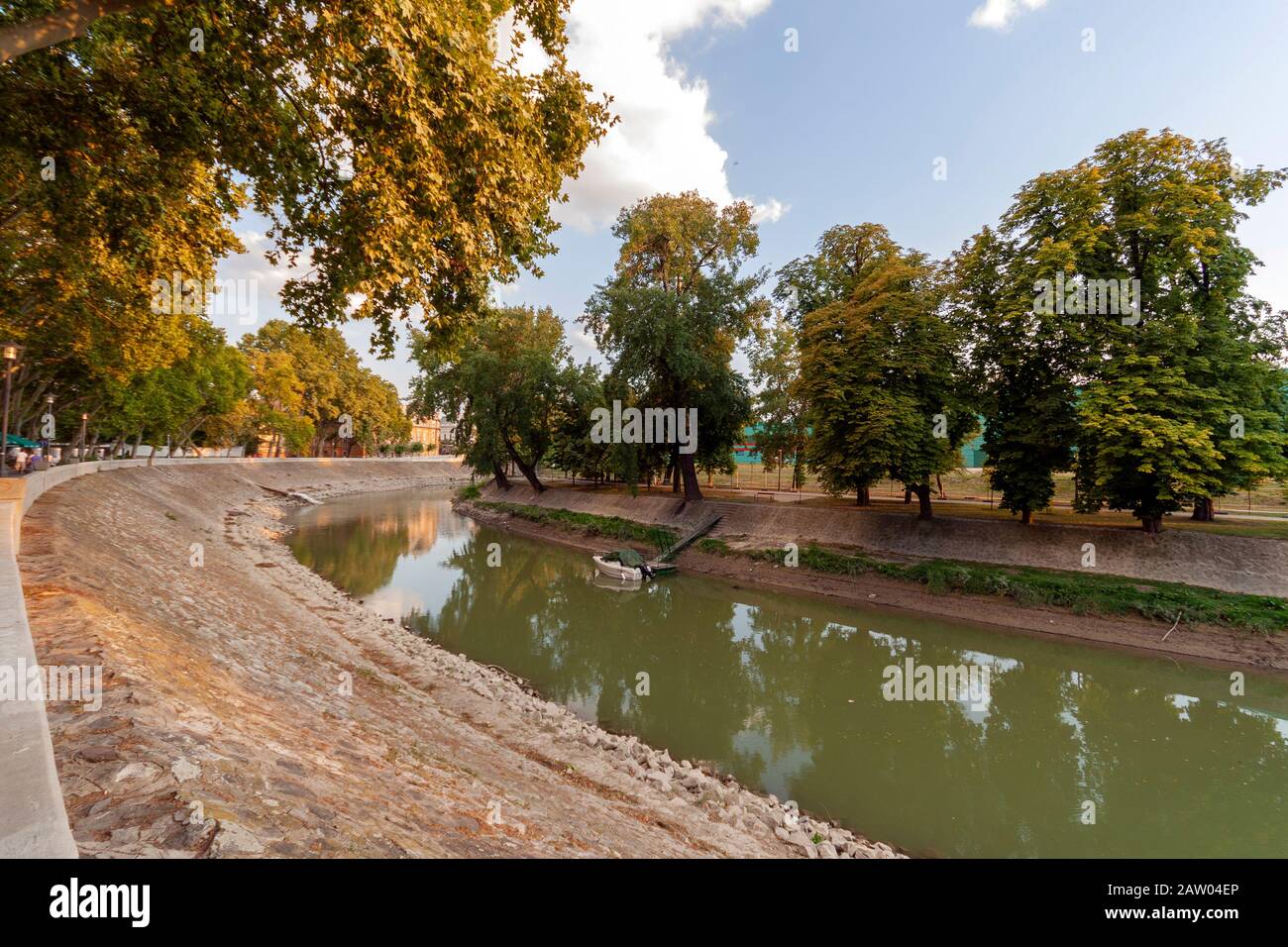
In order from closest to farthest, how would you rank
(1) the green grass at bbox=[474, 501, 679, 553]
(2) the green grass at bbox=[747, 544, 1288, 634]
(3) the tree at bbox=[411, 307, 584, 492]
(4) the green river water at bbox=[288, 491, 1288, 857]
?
(4) the green river water at bbox=[288, 491, 1288, 857] → (2) the green grass at bbox=[747, 544, 1288, 634] → (1) the green grass at bbox=[474, 501, 679, 553] → (3) the tree at bbox=[411, 307, 584, 492]

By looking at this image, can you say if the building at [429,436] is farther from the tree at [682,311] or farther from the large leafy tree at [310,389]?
the tree at [682,311]

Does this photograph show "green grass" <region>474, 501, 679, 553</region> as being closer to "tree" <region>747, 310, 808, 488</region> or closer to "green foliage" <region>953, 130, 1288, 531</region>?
"tree" <region>747, 310, 808, 488</region>

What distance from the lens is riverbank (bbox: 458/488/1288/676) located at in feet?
44.2

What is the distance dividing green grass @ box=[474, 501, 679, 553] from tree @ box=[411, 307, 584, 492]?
5112 millimetres

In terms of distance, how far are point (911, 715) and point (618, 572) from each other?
13.5 meters

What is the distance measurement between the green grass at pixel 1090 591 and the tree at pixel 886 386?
3.55 m

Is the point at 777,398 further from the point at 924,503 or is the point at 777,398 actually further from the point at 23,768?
the point at 23,768

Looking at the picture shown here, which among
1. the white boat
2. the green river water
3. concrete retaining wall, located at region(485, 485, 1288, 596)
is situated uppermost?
concrete retaining wall, located at region(485, 485, 1288, 596)

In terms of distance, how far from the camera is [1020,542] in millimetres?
18938

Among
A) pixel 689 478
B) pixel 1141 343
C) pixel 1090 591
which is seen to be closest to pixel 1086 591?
pixel 1090 591

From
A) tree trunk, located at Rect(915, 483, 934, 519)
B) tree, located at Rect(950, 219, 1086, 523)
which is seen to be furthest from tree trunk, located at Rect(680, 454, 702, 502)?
tree, located at Rect(950, 219, 1086, 523)

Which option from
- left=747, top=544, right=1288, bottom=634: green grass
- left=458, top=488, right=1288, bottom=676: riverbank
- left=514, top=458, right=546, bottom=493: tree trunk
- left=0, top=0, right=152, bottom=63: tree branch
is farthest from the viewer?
left=514, top=458, right=546, bottom=493: tree trunk
